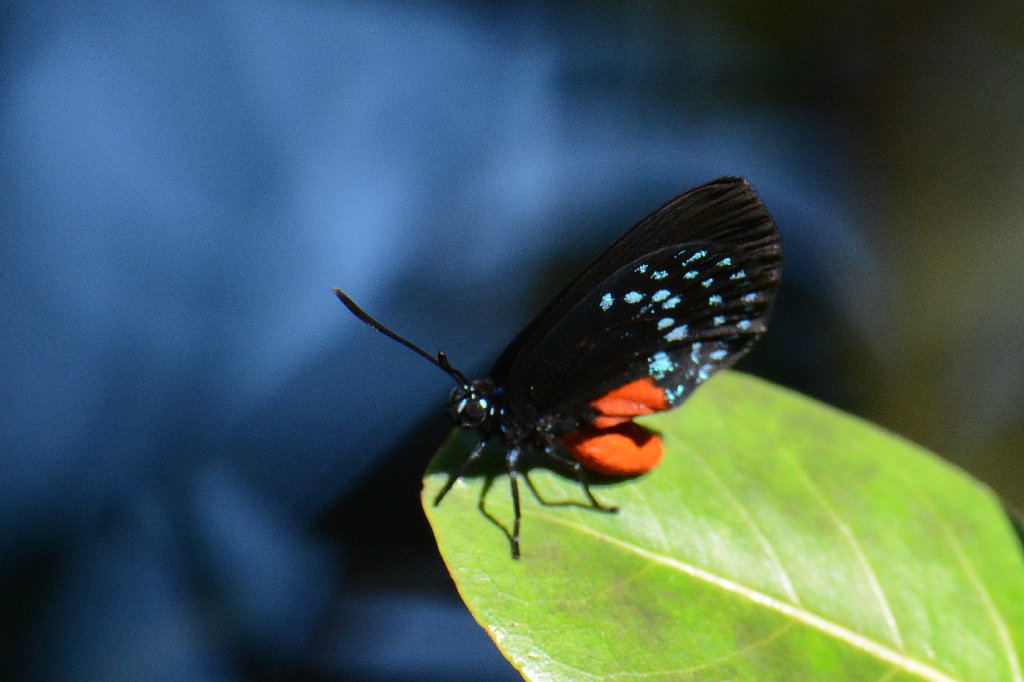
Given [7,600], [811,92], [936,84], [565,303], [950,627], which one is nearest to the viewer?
[950,627]

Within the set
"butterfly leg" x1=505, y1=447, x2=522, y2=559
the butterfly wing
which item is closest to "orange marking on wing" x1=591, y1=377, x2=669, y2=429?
the butterfly wing

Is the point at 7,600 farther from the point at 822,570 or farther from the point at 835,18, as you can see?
the point at 835,18

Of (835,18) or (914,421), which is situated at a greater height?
(835,18)

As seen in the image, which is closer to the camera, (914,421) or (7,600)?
(7,600)

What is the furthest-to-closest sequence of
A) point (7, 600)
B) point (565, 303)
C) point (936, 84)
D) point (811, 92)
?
point (811, 92)
point (936, 84)
point (7, 600)
point (565, 303)

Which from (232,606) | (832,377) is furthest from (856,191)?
(232,606)

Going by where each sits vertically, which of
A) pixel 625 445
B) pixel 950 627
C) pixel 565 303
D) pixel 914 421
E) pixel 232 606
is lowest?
pixel 232 606

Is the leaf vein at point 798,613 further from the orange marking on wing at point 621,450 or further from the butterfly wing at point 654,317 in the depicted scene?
the butterfly wing at point 654,317

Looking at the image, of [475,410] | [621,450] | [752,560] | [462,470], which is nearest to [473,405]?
[475,410]

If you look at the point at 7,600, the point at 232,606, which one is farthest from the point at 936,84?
the point at 7,600
